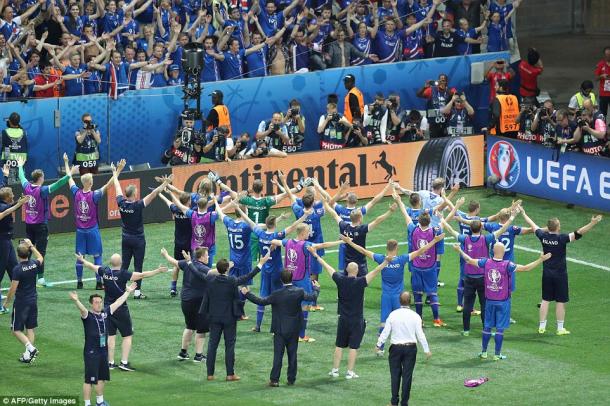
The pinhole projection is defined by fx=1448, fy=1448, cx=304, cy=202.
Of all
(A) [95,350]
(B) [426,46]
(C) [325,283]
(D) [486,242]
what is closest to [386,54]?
(B) [426,46]

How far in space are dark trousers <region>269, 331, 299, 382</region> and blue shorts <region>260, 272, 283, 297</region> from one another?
3073 mm

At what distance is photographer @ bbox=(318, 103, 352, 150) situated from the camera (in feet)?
115

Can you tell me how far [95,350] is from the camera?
20.5 metres

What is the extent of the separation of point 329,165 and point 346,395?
13.2 meters

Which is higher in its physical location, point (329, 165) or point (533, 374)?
point (329, 165)

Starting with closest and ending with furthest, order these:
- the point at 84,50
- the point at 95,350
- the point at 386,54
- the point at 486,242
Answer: the point at 95,350 < the point at 486,242 < the point at 84,50 < the point at 386,54

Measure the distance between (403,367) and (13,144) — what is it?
45.3ft

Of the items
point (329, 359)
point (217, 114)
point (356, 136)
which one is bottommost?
point (329, 359)

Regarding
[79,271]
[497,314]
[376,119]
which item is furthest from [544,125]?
[79,271]

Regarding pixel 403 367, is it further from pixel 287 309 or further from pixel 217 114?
pixel 217 114

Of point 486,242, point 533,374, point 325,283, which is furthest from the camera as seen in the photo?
point 325,283

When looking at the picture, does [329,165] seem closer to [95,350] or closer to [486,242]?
[486,242]

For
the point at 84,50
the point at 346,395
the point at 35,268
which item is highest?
the point at 84,50

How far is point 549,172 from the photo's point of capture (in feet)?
112
